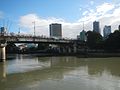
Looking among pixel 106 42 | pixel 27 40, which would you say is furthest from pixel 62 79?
pixel 106 42

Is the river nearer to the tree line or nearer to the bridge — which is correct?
the bridge

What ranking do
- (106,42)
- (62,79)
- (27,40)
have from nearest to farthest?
(62,79)
(27,40)
(106,42)

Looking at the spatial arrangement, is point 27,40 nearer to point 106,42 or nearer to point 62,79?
point 106,42

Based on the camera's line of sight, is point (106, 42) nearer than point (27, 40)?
No

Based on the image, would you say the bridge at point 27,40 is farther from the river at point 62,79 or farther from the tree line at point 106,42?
the river at point 62,79

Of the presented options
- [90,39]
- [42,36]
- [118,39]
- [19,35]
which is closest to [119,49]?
[118,39]

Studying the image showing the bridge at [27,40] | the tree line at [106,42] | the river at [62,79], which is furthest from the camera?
the tree line at [106,42]

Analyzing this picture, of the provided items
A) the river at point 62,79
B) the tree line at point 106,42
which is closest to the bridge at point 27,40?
the tree line at point 106,42

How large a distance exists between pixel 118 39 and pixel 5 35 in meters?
43.9

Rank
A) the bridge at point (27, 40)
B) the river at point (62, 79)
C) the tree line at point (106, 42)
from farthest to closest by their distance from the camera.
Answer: the tree line at point (106, 42) < the bridge at point (27, 40) < the river at point (62, 79)

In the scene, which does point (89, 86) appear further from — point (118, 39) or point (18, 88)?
point (118, 39)

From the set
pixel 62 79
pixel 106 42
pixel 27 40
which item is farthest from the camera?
pixel 106 42

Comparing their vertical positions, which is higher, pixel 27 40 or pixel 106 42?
pixel 27 40

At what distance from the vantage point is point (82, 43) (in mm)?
119188
